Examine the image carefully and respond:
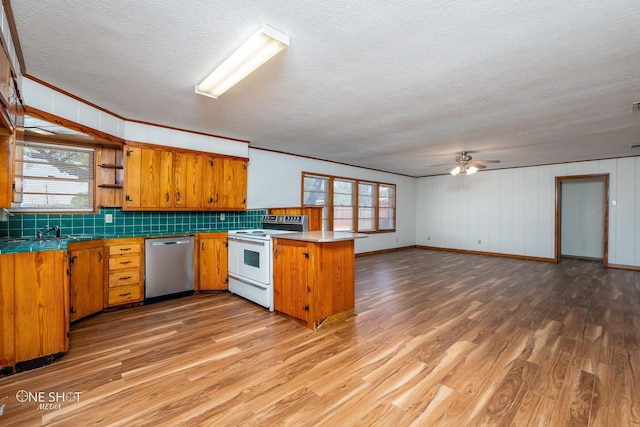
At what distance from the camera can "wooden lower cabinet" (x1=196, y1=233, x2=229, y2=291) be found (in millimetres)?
4156

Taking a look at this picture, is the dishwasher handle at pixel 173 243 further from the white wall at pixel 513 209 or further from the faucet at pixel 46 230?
the white wall at pixel 513 209

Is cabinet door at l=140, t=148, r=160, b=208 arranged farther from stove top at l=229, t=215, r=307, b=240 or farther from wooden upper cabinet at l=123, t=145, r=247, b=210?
stove top at l=229, t=215, r=307, b=240

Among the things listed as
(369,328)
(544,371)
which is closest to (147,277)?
(369,328)

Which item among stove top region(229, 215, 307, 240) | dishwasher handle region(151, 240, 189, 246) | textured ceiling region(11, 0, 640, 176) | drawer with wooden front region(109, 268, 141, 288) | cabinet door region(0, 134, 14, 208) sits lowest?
drawer with wooden front region(109, 268, 141, 288)

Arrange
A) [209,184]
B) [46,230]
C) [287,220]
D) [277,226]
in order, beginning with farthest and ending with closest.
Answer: [277,226], [209,184], [287,220], [46,230]

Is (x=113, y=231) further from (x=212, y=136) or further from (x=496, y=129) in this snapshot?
(x=496, y=129)

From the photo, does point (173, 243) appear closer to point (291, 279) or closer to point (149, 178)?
point (149, 178)

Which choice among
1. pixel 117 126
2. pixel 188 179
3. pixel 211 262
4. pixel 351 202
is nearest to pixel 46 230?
pixel 117 126

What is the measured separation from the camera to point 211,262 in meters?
4.20

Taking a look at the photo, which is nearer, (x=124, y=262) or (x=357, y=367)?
(x=357, y=367)

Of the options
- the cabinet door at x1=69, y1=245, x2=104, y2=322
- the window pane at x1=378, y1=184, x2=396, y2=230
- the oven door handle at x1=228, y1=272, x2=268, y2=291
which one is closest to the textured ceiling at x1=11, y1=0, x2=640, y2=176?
the cabinet door at x1=69, y1=245, x2=104, y2=322

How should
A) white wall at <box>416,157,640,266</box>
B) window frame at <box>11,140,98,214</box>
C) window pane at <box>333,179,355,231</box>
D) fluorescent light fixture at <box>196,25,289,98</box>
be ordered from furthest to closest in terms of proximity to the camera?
window pane at <box>333,179,355,231</box>, white wall at <box>416,157,640,266</box>, window frame at <box>11,140,98,214</box>, fluorescent light fixture at <box>196,25,289,98</box>

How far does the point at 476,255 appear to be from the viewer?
7.80 meters

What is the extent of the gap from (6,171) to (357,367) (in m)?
2.97
